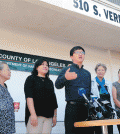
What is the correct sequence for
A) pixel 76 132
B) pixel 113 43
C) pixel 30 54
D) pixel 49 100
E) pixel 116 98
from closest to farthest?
pixel 76 132 < pixel 49 100 < pixel 116 98 < pixel 30 54 < pixel 113 43

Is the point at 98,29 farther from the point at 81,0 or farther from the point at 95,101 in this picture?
the point at 95,101

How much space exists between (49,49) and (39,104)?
221cm

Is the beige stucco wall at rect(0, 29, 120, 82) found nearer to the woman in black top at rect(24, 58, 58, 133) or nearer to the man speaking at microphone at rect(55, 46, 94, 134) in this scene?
the woman in black top at rect(24, 58, 58, 133)

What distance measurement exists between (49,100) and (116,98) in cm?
116

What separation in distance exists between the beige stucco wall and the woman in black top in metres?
1.67

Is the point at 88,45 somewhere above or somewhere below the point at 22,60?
above

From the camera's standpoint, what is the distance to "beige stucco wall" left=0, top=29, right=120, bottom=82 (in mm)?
3357

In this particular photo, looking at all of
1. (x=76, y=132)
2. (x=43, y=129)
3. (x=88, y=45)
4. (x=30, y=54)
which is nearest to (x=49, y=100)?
(x=43, y=129)

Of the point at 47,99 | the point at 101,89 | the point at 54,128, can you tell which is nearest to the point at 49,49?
the point at 54,128

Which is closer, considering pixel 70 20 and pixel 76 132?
pixel 76 132

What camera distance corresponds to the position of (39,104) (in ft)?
5.84

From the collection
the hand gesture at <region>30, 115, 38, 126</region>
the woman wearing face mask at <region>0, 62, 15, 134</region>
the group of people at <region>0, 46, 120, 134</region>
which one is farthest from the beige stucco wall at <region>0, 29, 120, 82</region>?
the hand gesture at <region>30, 115, 38, 126</region>

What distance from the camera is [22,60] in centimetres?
339

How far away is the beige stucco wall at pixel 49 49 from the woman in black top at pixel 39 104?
167cm
